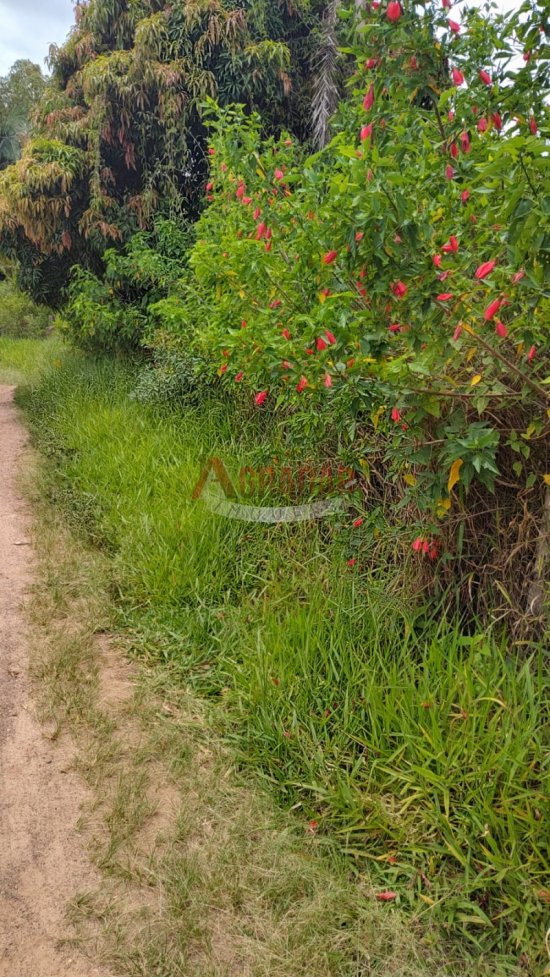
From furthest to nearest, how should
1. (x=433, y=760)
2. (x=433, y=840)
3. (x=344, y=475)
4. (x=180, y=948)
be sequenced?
(x=344, y=475), (x=433, y=760), (x=433, y=840), (x=180, y=948)

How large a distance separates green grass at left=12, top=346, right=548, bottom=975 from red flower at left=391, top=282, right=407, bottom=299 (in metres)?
1.12

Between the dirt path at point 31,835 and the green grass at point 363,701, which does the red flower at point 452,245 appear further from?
the dirt path at point 31,835

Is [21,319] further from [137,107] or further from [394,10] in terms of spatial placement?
[394,10]

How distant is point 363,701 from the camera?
2.17m

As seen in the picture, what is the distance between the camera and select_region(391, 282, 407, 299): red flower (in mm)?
1818

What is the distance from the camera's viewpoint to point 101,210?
6574 mm

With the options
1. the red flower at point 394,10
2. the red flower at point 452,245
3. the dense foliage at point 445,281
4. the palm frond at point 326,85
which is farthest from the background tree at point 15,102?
the red flower at point 452,245

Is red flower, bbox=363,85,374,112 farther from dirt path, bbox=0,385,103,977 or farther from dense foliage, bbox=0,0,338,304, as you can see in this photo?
dense foliage, bbox=0,0,338,304

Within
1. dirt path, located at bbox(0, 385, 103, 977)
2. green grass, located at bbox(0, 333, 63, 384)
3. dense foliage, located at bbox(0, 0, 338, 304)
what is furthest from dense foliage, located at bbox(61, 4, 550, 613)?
green grass, located at bbox(0, 333, 63, 384)

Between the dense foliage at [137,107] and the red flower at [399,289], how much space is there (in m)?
5.08

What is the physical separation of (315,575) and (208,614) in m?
0.50

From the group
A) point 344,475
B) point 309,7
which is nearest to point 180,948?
point 344,475

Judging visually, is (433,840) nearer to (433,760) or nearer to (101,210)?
(433,760)

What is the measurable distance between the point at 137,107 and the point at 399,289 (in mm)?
5731
